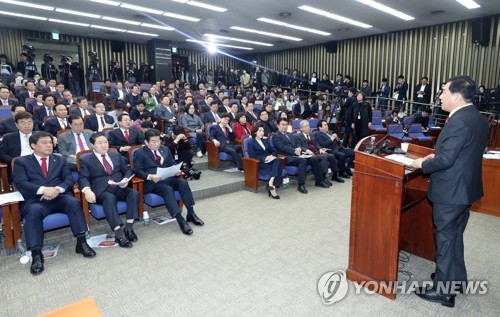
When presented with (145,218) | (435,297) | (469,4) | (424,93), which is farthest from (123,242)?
(424,93)

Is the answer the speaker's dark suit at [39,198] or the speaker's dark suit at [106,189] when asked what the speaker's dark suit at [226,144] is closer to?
the speaker's dark suit at [106,189]

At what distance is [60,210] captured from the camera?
10.1 feet

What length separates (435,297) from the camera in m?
2.32

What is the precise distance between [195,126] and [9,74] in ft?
23.4

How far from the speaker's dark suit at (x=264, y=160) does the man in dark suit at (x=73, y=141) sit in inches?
90.6

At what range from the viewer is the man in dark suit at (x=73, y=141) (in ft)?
13.6

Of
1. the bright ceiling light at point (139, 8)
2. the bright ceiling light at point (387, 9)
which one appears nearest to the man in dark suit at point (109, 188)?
the bright ceiling light at point (139, 8)

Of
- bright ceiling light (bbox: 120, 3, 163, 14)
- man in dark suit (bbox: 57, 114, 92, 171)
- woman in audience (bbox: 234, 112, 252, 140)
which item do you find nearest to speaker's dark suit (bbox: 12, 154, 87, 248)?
man in dark suit (bbox: 57, 114, 92, 171)

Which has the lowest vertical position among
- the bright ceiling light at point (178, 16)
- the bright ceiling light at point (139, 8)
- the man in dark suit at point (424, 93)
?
the man in dark suit at point (424, 93)

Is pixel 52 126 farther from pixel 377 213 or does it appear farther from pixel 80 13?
pixel 80 13

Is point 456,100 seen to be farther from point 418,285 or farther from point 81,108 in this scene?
point 81,108

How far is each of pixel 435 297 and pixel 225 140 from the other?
4122 mm

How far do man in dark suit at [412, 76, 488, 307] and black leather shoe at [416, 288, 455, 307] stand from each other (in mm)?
Result: 38

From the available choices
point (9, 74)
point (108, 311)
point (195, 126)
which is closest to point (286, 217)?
point (108, 311)
